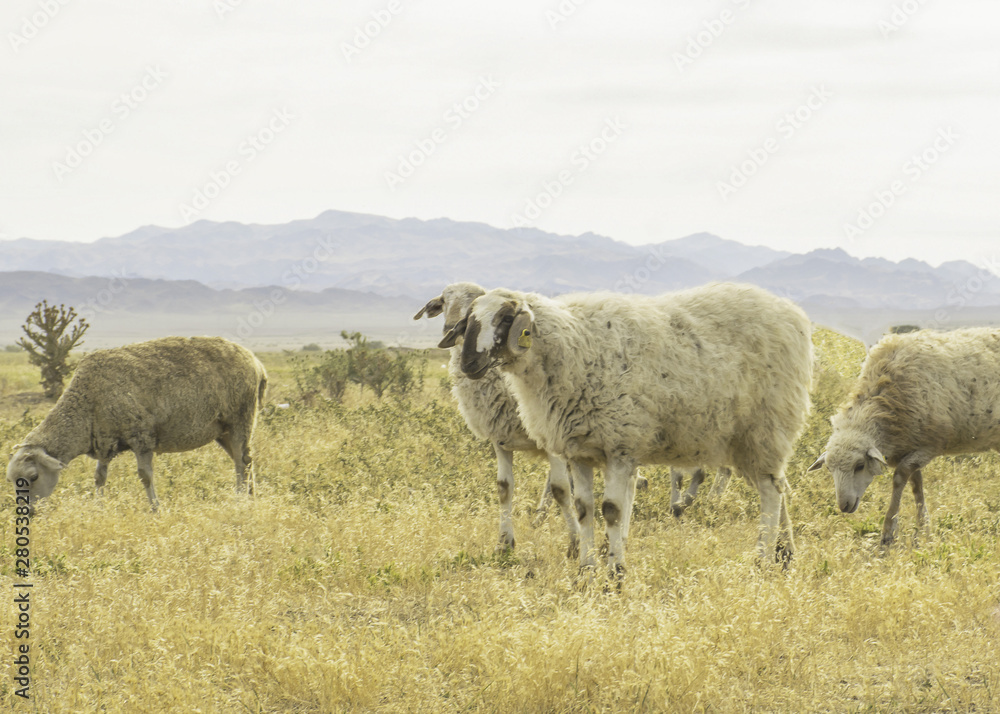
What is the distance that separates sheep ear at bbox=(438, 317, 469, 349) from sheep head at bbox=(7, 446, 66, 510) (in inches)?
226

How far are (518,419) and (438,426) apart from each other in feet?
19.7

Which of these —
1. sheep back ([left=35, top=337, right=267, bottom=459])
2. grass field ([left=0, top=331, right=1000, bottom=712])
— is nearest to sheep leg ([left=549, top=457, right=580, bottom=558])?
grass field ([left=0, top=331, right=1000, bottom=712])

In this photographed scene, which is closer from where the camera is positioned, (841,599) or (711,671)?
(711,671)

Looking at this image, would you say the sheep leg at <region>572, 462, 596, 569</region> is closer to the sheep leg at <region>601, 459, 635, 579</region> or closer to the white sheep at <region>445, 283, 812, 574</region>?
the white sheep at <region>445, 283, 812, 574</region>

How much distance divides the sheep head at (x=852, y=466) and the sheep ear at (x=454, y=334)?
4.23 meters

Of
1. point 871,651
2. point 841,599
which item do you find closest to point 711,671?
point 871,651

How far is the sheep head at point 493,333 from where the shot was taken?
21.9 ft

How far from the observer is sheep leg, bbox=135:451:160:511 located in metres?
10.4

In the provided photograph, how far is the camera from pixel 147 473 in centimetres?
1048

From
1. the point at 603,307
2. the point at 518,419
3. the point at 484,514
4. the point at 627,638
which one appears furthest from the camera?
the point at 484,514

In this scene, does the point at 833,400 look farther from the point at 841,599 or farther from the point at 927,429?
the point at 841,599

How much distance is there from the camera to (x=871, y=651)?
568cm

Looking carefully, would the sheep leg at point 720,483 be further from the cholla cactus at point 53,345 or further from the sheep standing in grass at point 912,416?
the cholla cactus at point 53,345

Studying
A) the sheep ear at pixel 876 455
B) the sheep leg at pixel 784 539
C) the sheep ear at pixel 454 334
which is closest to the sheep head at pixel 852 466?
the sheep ear at pixel 876 455
